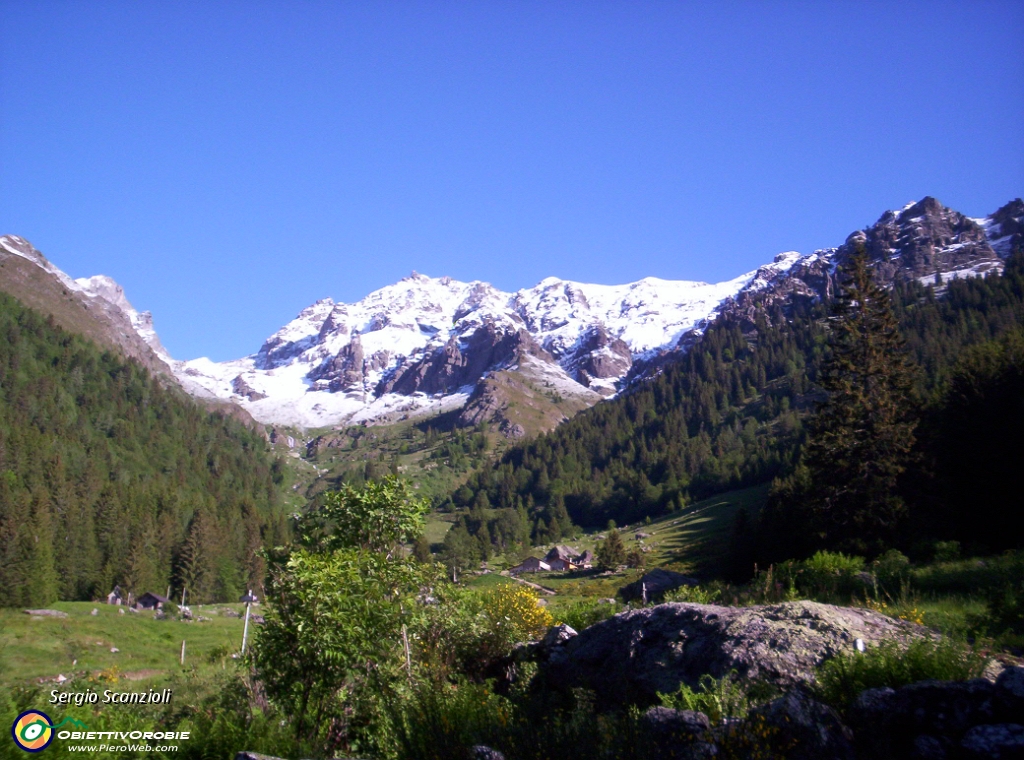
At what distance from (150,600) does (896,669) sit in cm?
10194

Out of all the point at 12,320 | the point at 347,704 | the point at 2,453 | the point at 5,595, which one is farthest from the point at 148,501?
the point at 347,704

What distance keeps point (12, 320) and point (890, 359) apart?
21131 centimetres

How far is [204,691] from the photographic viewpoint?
1661 cm

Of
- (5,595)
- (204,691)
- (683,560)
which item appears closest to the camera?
(204,691)

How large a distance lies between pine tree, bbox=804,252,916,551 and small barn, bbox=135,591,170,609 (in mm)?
84840

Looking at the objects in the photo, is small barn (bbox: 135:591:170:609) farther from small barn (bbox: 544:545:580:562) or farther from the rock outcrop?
the rock outcrop

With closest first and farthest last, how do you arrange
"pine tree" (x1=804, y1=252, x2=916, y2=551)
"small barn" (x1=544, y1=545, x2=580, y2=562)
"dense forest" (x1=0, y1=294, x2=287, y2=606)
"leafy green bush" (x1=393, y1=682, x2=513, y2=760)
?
"leafy green bush" (x1=393, y1=682, x2=513, y2=760) → "pine tree" (x1=804, y1=252, x2=916, y2=551) → "dense forest" (x1=0, y1=294, x2=287, y2=606) → "small barn" (x1=544, y1=545, x2=580, y2=562)

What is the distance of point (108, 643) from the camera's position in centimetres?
5034

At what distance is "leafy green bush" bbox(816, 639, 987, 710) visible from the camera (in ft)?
24.9

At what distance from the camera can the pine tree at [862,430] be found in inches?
1433

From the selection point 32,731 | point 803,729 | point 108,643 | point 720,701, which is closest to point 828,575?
point 720,701

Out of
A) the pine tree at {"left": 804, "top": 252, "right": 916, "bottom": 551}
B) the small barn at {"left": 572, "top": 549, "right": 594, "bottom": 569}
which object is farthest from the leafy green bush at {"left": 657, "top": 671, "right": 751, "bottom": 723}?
the small barn at {"left": 572, "top": 549, "right": 594, "bottom": 569}

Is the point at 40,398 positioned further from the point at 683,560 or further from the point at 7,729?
the point at 7,729

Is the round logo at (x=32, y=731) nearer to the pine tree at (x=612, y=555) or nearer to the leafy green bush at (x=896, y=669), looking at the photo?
the leafy green bush at (x=896, y=669)
